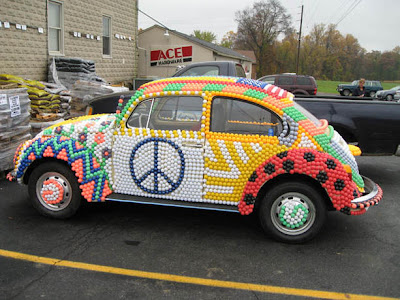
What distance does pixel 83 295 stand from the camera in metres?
3.62

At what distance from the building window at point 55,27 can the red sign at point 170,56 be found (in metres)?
10.7

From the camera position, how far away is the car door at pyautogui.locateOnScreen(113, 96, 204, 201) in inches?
189

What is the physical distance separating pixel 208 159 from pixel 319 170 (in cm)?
121

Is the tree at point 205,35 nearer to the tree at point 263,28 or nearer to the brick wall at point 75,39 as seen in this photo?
the tree at point 263,28

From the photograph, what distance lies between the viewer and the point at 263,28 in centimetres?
7456

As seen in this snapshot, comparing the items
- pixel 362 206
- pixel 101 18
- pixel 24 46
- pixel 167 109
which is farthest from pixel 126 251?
pixel 101 18

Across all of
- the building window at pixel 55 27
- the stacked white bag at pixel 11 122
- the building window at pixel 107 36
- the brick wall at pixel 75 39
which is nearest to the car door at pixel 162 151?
the stacked white bag at pixel 11 122

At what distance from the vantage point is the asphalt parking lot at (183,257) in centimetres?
376

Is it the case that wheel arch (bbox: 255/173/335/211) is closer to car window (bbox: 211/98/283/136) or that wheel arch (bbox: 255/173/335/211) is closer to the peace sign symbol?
car window (bbox: 211/98/283/136)

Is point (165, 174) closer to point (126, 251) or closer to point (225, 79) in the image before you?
point (126, 251)

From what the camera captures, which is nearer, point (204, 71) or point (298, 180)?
point (298, 180)

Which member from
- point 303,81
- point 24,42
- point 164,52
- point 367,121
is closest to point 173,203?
point 367,121

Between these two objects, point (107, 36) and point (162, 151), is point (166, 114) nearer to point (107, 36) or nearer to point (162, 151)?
point (162, 151)

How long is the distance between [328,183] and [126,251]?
2.28 m
